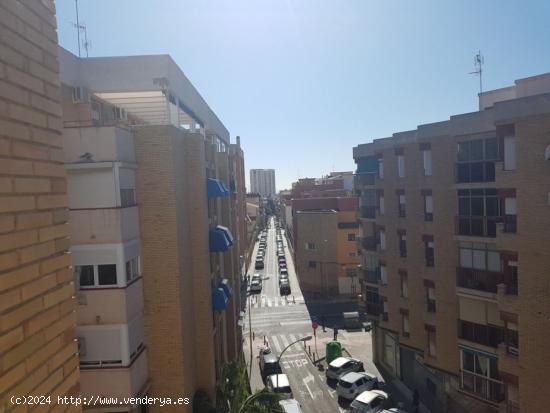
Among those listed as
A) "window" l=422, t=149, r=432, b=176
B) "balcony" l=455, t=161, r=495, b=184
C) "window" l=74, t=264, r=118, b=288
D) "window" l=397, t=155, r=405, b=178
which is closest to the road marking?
"window" l=397, t=155, r=405, b=178

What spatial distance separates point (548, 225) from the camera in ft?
57.3

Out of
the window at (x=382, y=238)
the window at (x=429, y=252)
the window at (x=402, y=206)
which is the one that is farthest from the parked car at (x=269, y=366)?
the window at (x=402, y=206)

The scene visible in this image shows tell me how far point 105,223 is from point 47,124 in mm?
8901

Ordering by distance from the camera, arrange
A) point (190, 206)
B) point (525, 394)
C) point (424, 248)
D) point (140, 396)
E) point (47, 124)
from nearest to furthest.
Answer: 1. point (47, 124)
2. point (140, 396)
3. point (190, 206)
4. point (525, 394)
5. point (424, 248)

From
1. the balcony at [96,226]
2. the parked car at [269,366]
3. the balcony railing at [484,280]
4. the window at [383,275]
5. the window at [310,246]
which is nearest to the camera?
the balcony at [96,226]

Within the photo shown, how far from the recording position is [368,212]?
32.2 meters

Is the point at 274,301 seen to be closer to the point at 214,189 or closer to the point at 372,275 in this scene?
the point at 372,275

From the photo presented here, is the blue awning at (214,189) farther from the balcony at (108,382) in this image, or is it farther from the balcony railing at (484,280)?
the balcony railing at (484,280)

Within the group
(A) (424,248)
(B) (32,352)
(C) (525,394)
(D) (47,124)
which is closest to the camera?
(B) (32,352)

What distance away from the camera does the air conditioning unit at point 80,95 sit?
52.9 feet

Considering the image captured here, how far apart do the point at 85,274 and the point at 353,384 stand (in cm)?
2193

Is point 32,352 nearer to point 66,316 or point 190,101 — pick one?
point 66,316

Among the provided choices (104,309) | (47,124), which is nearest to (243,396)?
(104,309)

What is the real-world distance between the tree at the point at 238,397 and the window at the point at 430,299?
1244 centimetres
